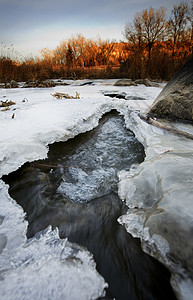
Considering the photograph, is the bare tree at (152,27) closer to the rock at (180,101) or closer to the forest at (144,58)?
the forest at (144,58)

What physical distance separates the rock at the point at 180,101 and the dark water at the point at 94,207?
1.13 metres

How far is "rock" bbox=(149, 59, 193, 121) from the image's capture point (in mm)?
2625

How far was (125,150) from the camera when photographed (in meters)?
2.26

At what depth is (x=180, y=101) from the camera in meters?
2.74

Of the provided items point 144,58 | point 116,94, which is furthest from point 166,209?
point 144,58

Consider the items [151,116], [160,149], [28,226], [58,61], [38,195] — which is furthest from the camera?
[58,61]

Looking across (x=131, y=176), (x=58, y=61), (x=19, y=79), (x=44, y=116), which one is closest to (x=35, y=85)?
(x=19, y=79)

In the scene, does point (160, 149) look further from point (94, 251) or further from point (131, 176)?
point (94, 251)

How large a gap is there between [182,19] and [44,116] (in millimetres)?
17327

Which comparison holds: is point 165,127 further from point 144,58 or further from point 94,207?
point 144,58

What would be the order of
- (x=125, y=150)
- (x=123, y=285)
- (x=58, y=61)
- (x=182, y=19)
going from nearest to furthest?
1. (x=123, y=285)
2. (x=125, y=150)
3. (x=182, y=19)
4. (x=58, y=61)

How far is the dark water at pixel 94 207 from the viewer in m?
0.86

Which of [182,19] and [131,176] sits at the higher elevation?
[182,19]

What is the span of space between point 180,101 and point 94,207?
8.15 ft
